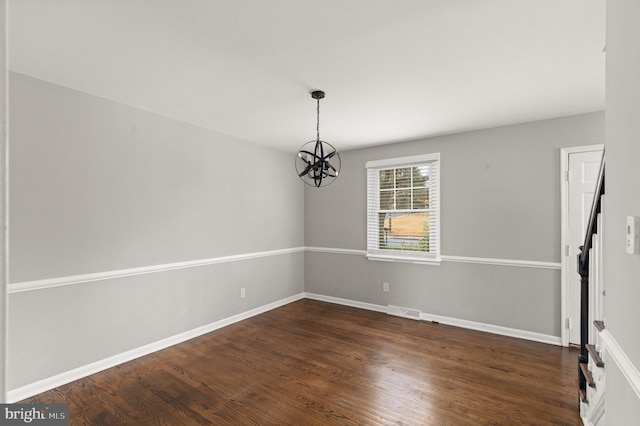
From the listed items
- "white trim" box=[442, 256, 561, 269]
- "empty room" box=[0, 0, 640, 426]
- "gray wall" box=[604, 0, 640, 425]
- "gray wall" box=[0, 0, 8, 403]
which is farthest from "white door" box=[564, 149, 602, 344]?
"gray wall" box=[0, 0, 8, 403]

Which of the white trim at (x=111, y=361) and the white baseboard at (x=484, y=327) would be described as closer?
the white trim at (x=111, y=361)

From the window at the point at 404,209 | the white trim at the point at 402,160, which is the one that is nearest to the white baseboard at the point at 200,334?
the window at the point at 404,209

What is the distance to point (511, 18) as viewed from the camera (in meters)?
1.80

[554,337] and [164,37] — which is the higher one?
[164,37]

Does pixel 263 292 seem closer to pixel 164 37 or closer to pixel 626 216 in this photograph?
pixel 164 37

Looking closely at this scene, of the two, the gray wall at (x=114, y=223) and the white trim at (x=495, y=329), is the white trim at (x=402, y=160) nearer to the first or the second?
the gray wall at (x=114, y=223)

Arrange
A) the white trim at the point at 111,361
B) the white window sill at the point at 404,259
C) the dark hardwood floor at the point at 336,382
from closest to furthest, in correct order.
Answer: the dark hardwood floor at the point at 336,382 → the white trim at the point at 111,361 → the white window sill at the point at 404,259

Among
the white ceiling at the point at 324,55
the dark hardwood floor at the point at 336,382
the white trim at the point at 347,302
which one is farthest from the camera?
the white trim at the point at 347,302

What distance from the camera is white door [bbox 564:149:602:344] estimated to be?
3.40 metres

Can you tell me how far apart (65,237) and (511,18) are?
376 centimetres

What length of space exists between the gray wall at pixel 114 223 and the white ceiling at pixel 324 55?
336mm

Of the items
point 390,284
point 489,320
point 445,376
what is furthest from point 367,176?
point 445,376

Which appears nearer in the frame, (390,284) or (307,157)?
(307,157)

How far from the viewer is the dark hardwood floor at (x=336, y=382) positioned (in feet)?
7.48
